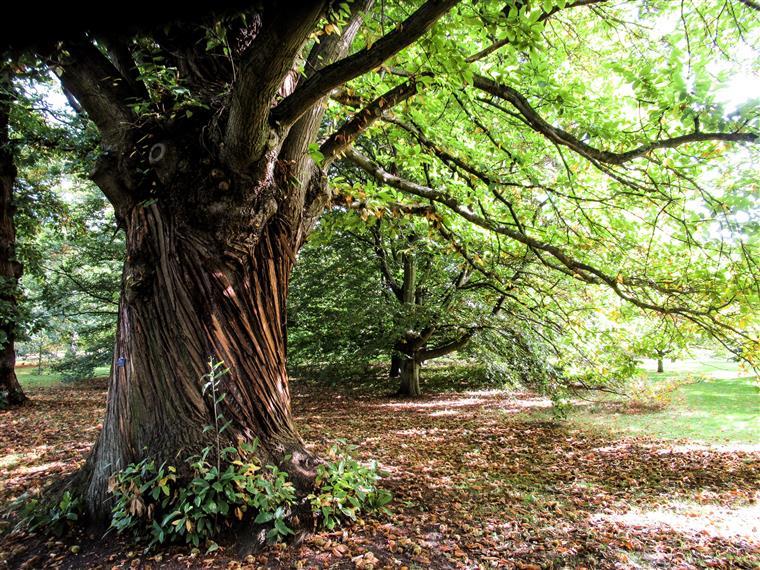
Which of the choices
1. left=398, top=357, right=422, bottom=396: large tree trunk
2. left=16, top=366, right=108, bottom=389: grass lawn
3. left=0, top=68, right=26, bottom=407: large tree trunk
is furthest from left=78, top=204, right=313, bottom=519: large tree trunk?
left=16, top=366, right=108, bottom=389: grass lawn

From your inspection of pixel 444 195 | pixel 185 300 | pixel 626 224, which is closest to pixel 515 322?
pixel 626 224

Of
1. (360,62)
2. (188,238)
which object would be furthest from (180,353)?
(360,62)

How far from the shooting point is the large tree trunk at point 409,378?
1214 cm

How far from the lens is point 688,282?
4.64 m

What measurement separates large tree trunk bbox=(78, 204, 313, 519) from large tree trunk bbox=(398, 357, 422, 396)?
342 inches

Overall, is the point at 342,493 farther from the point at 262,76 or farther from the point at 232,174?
the point at 262,76

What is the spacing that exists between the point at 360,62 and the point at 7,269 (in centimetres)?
925

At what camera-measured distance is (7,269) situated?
845cm

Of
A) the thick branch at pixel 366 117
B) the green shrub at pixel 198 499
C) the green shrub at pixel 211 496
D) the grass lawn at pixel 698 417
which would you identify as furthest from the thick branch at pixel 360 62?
the grass lawn at pixel 698 417

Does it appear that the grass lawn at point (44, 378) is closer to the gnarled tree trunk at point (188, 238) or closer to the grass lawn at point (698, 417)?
the gnarled tree trunk at point (188, 238)

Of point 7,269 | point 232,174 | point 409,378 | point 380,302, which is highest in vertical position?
point 7,269

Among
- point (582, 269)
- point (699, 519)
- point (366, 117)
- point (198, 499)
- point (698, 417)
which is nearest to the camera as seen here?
point (198, 499)

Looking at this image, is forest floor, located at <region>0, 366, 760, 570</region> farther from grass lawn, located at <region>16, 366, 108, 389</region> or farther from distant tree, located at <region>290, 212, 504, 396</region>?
grass lawn, located at <region>16, 366, 108, 389</region>

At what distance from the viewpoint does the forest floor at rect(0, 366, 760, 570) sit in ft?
9.81
